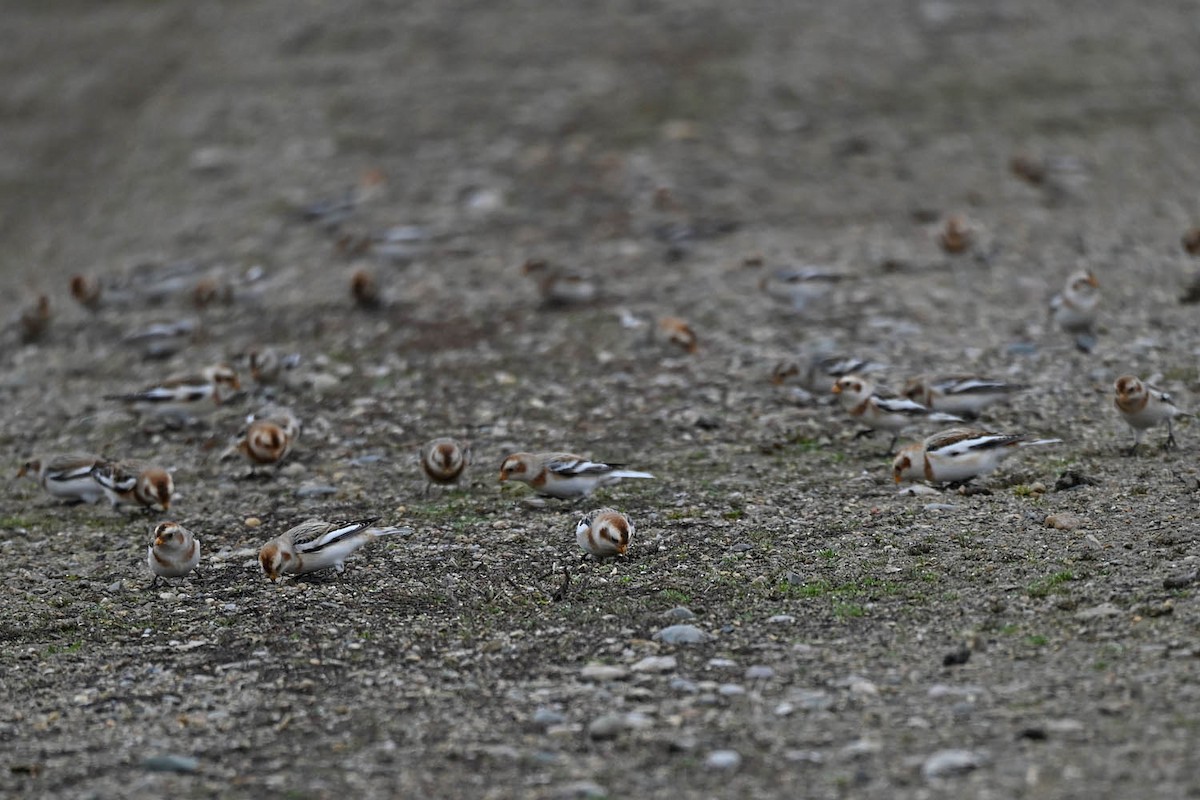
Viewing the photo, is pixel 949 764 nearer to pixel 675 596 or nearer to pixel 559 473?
pixel 675 596

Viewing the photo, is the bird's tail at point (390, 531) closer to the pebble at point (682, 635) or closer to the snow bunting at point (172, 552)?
the snow bunting at point (172, 552)

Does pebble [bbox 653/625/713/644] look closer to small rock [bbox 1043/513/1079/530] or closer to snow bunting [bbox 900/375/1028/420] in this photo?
small rock [bbox 1043/513/1079/530]

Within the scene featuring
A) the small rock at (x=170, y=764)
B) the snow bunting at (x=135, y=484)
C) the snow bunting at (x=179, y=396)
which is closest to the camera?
the small rock at (x=170, y=764)

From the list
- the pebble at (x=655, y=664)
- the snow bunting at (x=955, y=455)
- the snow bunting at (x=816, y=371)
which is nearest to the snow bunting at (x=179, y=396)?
the snow bunting at (x=816, y=371)

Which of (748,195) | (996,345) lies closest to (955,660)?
(996,345)

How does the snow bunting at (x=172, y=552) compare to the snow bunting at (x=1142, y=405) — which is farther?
the snow bunting at (x=1142, y=405)

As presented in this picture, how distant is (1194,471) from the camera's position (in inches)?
364

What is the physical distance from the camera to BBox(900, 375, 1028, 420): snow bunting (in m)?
10.9

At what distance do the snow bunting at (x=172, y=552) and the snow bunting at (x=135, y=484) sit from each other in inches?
→ 51.4

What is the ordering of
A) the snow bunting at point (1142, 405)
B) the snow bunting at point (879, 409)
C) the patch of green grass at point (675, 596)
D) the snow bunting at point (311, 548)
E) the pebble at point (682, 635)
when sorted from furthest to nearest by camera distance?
the snow bunting at point (879, 409), the snow bunting at point (1142, 405), the snow bunting at point (311, 548), the patch of green grass at point (675, 596), the pebble at point (682, 635)

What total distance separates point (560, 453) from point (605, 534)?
63.3 inches

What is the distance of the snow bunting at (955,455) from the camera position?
30.9 ft

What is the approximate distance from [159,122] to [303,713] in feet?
60.3

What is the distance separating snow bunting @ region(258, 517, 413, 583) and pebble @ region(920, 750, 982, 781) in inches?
164
